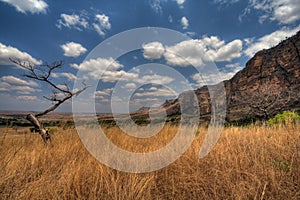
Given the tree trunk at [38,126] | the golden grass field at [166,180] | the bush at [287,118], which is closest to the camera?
the golden grass field at [166,180]

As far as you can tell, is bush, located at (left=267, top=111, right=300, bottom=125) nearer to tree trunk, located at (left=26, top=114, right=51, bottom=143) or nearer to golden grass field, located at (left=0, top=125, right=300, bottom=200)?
golden grass field, located at (left=0, top=125, right=300, bottom=200)

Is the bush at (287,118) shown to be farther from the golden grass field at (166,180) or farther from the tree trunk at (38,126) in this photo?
the tree trunk at (38,126)

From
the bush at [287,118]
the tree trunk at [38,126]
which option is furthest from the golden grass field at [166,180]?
the bush at [287,118]

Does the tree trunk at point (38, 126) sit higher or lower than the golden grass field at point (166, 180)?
higher

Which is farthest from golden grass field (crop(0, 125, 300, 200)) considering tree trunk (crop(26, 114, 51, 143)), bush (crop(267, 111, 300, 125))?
bush (crop(267, 111, 300, 125))

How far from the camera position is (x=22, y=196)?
196 centimetres

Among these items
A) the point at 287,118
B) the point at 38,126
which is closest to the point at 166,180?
the point at 38,126

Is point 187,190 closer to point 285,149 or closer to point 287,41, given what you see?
point 285,149

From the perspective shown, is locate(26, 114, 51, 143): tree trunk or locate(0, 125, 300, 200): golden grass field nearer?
locate(0, 125, 300, 200): golden grass field

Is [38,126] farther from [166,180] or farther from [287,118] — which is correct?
[287,118]

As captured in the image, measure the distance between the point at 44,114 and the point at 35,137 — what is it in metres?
0.93

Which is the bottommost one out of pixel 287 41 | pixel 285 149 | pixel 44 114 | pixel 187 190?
pixel 187 190

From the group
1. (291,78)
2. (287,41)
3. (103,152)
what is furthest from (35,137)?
(287,41)

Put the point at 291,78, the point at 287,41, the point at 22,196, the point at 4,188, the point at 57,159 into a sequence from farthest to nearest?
the point at 287,41 → the point at 291,78 → the point at 57,159 → the point at 4,188 → the point at 22,196
